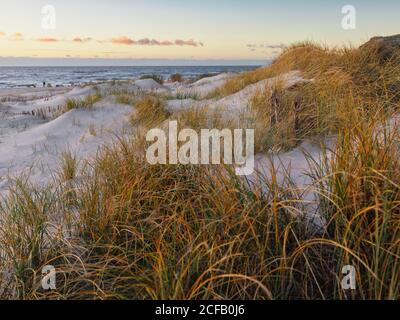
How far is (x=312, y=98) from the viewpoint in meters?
4.17

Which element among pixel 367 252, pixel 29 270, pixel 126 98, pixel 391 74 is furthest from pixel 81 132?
pixel 367 252

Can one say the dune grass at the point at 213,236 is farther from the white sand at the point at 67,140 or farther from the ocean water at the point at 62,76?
the ocean water at the point at 62,76

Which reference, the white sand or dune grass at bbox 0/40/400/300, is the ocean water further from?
dune grass at bbox 0/40/400/300

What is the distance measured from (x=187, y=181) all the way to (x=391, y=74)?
11.1 ft

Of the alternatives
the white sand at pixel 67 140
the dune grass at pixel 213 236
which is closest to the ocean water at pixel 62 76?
the white sand at pixel 67 140

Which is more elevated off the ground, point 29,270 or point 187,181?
point 187,181

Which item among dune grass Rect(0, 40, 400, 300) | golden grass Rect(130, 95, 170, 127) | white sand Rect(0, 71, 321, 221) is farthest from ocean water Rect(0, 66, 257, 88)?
dune grass Rect(0, 40, 400, 300)

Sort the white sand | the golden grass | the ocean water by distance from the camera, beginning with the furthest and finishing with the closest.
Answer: the ocean water → the golden grass → the white sand

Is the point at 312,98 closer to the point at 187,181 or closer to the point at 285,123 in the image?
the point at 285,123

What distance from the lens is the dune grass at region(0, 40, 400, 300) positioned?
149 centimetres

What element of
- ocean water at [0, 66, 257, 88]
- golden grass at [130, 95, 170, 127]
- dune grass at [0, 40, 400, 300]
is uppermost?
ocean water at [0, 66, 257, 88]

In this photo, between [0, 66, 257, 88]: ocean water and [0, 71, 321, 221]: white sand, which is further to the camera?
[0, 66, 257, 88]: ocean water
